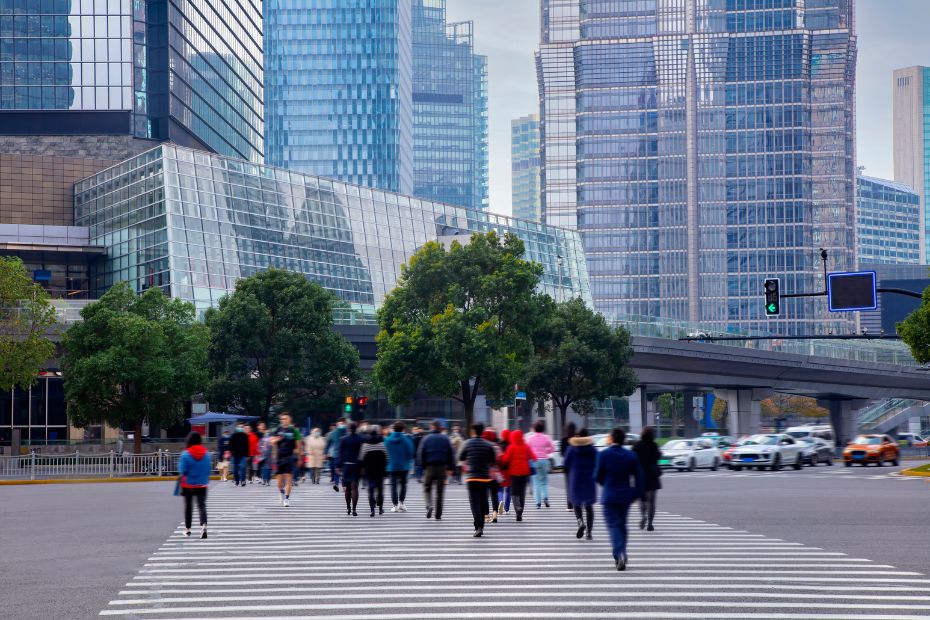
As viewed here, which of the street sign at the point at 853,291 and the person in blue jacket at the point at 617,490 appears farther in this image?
the street sign at the point at 853,291

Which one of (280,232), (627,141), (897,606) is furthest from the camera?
(627,141)

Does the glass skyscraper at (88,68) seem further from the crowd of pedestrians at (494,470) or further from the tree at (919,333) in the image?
the crowd of pedestrians at (494,470)

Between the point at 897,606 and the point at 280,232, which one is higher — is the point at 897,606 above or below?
below

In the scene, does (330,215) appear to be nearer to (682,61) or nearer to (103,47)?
(103,47)

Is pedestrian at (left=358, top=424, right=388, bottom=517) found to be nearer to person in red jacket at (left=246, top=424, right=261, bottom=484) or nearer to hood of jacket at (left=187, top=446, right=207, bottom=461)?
hood of jacket at (left=187, top=446, right=207, bottom=461)

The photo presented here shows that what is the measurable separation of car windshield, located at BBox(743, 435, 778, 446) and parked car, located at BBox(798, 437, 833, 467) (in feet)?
5.52

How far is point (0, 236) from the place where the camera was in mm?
93500

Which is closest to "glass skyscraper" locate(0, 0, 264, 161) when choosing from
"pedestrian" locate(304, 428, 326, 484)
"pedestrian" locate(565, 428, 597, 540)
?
"pedestrian" locate(304, 428, 326, 484)

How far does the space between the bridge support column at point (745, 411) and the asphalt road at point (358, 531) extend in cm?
5290

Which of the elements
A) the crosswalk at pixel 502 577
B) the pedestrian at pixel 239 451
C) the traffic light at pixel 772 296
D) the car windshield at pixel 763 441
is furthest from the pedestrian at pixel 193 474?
the car windshield at pixel 763 441

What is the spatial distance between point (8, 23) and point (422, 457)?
88598mm

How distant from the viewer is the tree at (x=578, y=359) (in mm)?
65688

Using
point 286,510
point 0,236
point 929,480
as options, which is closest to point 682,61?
point 0,236

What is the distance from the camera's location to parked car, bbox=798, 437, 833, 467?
51469 mm
